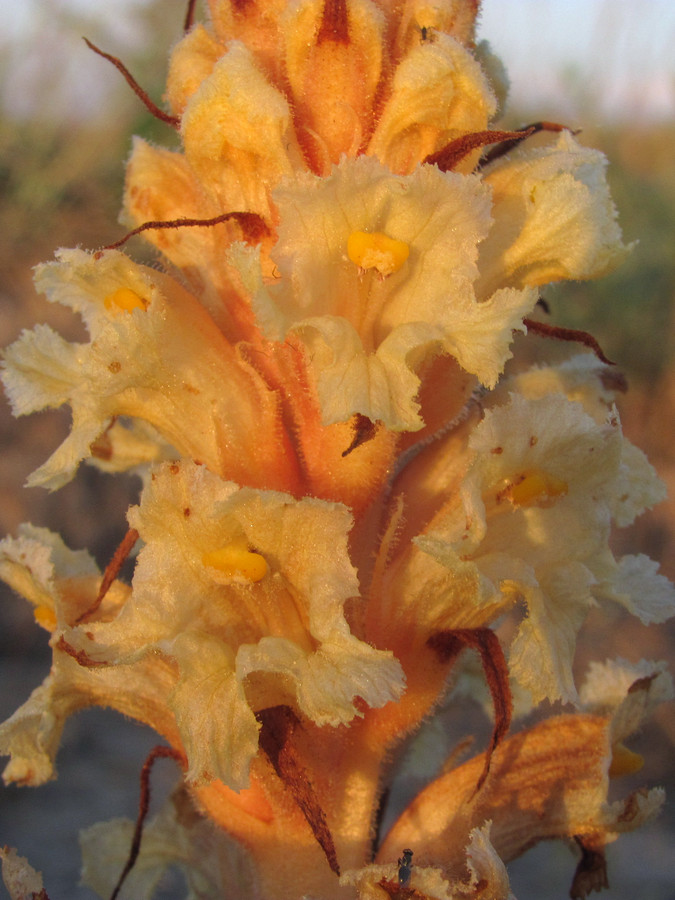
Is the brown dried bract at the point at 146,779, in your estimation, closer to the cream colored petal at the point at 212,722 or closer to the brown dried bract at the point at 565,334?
the cream colored petal at the point at 212,722

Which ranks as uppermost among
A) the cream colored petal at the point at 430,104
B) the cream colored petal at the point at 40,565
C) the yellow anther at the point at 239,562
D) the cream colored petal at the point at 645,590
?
the cream colored petal at the point at 430,104

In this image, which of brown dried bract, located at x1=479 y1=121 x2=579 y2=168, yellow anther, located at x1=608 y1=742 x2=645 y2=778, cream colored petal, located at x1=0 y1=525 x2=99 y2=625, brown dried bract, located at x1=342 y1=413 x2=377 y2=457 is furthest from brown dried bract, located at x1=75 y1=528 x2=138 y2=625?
yellow anther, located at x1=608 y1=742 x2=645 y2=778

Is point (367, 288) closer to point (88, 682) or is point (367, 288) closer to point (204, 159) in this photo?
point (204, 159)

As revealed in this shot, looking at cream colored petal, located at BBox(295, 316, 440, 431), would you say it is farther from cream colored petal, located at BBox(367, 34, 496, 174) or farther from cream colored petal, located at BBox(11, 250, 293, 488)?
cream colored petal, located at BBox(367, 34, 496, 174)

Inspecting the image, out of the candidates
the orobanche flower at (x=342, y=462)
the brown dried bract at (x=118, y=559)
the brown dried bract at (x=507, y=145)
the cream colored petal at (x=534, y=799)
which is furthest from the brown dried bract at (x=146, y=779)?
the brown dried bract at (x=507, y=145)

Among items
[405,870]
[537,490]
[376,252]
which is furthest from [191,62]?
[405,870]

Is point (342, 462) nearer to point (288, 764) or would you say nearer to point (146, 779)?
point (288, 764)
